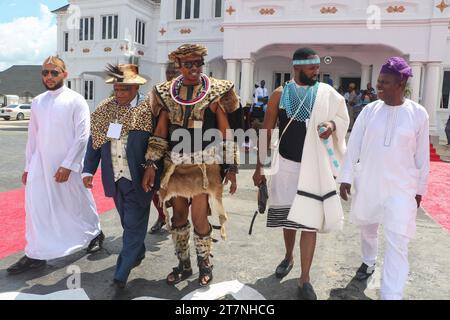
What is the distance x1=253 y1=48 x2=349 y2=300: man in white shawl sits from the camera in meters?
3.12

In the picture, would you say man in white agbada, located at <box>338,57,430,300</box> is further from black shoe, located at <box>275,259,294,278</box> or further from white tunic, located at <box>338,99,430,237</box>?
black shoe, located at <box>275,259,294,278</box>

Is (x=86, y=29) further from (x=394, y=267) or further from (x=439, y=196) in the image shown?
(x=394, y=267)

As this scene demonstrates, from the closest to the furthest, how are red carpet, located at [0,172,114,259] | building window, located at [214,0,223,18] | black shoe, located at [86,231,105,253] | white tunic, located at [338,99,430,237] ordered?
white tunic, located at [338,99,430,237] < black shoe, located at [86,231,105,253] < red carpet, located at [0,172,114,259] < building window, located at [214,0,223,18]

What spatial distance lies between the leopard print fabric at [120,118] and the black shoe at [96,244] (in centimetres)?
116

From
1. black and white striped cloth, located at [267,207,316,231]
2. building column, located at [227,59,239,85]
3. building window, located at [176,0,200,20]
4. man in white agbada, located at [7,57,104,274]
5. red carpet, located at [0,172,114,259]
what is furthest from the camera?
building window, located at [176,0,200,20]

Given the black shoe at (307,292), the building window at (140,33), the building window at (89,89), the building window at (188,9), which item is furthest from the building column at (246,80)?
the building window at (89,89)

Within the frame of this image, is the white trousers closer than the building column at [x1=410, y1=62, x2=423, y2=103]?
Yes

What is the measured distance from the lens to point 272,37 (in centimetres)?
1471

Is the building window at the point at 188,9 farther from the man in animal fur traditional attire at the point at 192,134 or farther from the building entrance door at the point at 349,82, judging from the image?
the man in animal fur traditional attire at the point at 192,134

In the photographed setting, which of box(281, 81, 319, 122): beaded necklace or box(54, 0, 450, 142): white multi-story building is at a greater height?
box(54, 0, 450, 142): white multi-story building

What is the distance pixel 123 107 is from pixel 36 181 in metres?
1.09

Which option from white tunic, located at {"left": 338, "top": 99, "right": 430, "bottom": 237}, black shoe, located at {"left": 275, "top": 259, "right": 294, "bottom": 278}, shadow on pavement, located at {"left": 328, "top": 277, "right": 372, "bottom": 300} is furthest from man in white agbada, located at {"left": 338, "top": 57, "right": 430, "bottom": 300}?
black shoe, located at {"left": 275, "top": 259, "right": 294, "bottom": 278}

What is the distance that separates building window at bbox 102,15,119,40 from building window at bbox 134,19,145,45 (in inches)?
41.8

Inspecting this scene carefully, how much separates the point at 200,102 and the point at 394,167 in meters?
1.54
